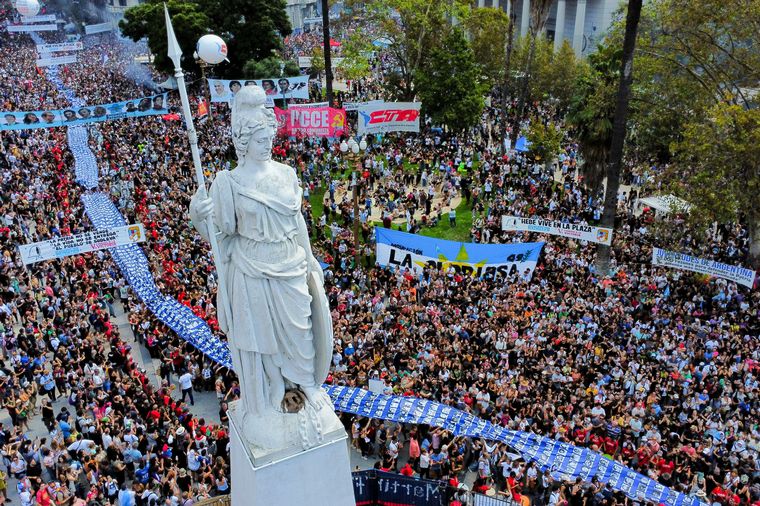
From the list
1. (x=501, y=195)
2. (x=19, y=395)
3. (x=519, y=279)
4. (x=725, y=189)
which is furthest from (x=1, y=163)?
(x=725, y=189)

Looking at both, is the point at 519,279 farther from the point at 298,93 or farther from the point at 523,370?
the point at 298,93

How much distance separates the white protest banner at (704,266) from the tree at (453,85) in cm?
1752

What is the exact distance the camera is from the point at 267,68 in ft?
149

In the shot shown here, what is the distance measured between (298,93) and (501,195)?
1389 centimetres

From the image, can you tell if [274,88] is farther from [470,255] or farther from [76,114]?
[470,255]

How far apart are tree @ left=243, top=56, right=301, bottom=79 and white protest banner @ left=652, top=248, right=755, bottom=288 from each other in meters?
31.4

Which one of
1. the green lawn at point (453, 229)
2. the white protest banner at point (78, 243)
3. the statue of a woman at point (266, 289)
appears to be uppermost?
the statue of a woman at point (266, 289)

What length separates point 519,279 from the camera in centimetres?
2061

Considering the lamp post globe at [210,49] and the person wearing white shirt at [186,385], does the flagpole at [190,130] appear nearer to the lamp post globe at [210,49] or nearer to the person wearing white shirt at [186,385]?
the lamp post globe at [210,49]

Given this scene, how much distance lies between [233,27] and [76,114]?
837 inches

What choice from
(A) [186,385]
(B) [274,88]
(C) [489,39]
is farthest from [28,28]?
(A) [186,385]

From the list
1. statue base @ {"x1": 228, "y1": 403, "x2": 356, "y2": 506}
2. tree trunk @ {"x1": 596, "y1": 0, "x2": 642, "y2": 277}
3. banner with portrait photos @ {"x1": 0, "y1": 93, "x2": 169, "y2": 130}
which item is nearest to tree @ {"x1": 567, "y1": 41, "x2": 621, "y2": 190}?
tree trunk @ {"x1": 596, "y1": 0, "x2": 642, "y2": 277}

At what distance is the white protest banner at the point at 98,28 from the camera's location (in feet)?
247

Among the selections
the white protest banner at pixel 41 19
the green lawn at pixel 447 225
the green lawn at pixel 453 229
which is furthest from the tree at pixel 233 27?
the white protest banner at pixel 41 19
